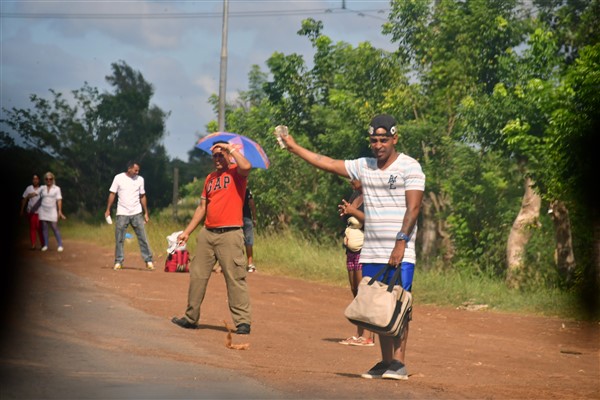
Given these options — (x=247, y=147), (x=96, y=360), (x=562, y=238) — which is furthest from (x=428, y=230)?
(x=96, y=360)

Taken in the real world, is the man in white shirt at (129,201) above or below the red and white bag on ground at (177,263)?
above

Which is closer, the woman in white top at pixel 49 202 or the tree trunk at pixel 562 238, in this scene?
the tree trunk at pixel 562 238

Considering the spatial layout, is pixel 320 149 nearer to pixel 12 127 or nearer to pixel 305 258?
pixel 305 258

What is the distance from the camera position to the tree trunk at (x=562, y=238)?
1817cm

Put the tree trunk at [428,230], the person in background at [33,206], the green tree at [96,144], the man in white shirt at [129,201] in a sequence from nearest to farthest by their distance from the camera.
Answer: the man in white shirt at [129,201]
the person in background at [33,206]
the tree trunk at [428,230]
the green tree at [96,144]

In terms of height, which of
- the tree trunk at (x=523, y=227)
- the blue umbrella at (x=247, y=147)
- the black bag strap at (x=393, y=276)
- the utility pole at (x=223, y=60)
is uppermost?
the utility pole at (x=223, y=60)

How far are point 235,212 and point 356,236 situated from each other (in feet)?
4.49

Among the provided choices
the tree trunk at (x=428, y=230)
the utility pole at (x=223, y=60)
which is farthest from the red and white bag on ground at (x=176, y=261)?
the utility pole at (x=223, y=60)

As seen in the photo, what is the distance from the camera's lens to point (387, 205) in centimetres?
843

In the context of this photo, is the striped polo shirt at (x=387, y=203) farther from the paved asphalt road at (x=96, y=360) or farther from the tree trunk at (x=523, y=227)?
the tree trunk at (x=523, y=227)

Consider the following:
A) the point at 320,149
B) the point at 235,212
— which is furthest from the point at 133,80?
the point at 235,212

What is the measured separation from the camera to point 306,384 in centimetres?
804

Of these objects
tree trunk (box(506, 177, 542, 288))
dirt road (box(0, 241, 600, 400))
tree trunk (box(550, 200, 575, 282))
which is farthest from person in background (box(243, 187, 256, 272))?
tree trunk (box(550, 200, 575, 282))

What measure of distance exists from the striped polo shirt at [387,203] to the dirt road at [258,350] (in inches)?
39.6
